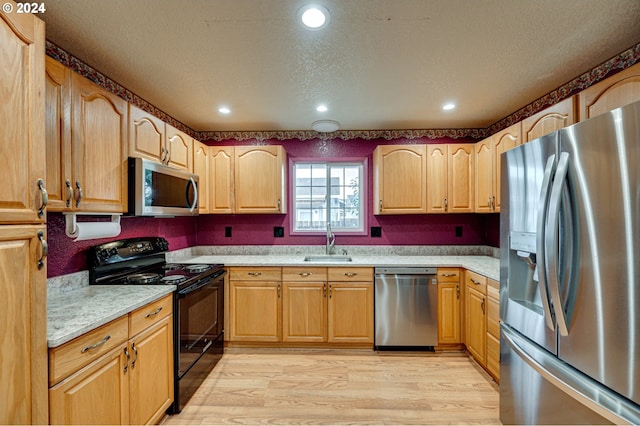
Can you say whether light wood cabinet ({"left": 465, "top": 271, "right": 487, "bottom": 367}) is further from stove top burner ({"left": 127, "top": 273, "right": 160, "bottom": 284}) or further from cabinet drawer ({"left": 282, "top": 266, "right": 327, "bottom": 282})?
stove top burner ({"left": 127, "top": 273, "right": 160, "bottom": 284})

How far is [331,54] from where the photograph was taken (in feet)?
5.55

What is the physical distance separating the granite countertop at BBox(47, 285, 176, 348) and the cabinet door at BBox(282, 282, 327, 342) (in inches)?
47.2

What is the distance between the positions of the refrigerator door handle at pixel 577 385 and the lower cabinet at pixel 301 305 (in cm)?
138

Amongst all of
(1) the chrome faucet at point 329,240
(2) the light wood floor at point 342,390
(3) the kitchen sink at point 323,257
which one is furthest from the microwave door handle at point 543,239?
(1) the chrome faucet at point 329,240

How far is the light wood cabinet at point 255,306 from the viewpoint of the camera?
105 inches

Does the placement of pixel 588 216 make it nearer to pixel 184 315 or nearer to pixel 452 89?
pixel 452 89

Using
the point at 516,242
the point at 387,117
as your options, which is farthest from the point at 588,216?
the point at 387,117

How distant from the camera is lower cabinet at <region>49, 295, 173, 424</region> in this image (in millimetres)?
1076

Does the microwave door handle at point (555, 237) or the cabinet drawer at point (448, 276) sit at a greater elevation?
the microwave door handle at point (555, 237)

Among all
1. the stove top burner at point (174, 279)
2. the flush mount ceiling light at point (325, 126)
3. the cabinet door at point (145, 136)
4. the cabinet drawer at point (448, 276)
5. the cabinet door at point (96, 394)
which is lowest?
the cabinet door at point (96, 394)

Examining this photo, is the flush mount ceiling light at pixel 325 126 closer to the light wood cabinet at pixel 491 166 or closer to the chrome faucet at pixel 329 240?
the chrome faucet at pixel 329 240

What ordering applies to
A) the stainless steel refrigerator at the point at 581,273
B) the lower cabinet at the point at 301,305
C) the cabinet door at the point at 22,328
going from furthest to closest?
the lower cabinet at the point at 301,305 < the stainless steel refrigerator at the point at 581,273 < the cabinet door at the point at 22,328

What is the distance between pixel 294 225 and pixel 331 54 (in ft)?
6.73

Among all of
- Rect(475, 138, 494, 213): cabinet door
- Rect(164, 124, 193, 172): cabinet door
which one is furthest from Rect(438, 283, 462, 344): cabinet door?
Rect(164, 124, 193, 172): cabinet door
